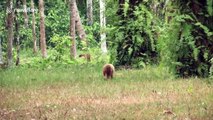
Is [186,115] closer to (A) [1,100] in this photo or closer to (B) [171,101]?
(B) [171,101]

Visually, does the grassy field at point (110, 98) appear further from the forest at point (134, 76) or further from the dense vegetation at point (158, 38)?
the dense vegetation at point (158, 38)

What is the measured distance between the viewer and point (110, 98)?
36.7ft

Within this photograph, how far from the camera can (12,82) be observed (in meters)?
16.0

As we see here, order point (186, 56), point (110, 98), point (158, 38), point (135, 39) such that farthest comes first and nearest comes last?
point (135, 39) → point (158, 38) → point (186, 56) → point (110, 98)

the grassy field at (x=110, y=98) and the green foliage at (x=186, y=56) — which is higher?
the green foliage at (x=186, y=56)

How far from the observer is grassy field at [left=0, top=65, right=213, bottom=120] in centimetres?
916

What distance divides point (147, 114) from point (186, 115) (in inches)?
26.0

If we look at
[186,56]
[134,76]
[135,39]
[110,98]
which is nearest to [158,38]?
[135,39]

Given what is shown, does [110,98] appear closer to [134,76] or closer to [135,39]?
[134,76]

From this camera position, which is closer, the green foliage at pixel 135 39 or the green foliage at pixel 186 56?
the green foliage at pixel 186 56

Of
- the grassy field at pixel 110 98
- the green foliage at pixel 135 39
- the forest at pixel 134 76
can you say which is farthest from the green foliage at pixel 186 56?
the green foliage at pixel 135 39

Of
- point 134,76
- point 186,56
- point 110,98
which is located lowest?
point 134,76

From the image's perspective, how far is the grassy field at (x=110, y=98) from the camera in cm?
916

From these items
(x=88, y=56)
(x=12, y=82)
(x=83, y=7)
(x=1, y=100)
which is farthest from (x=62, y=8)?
(x=1, y=100)
